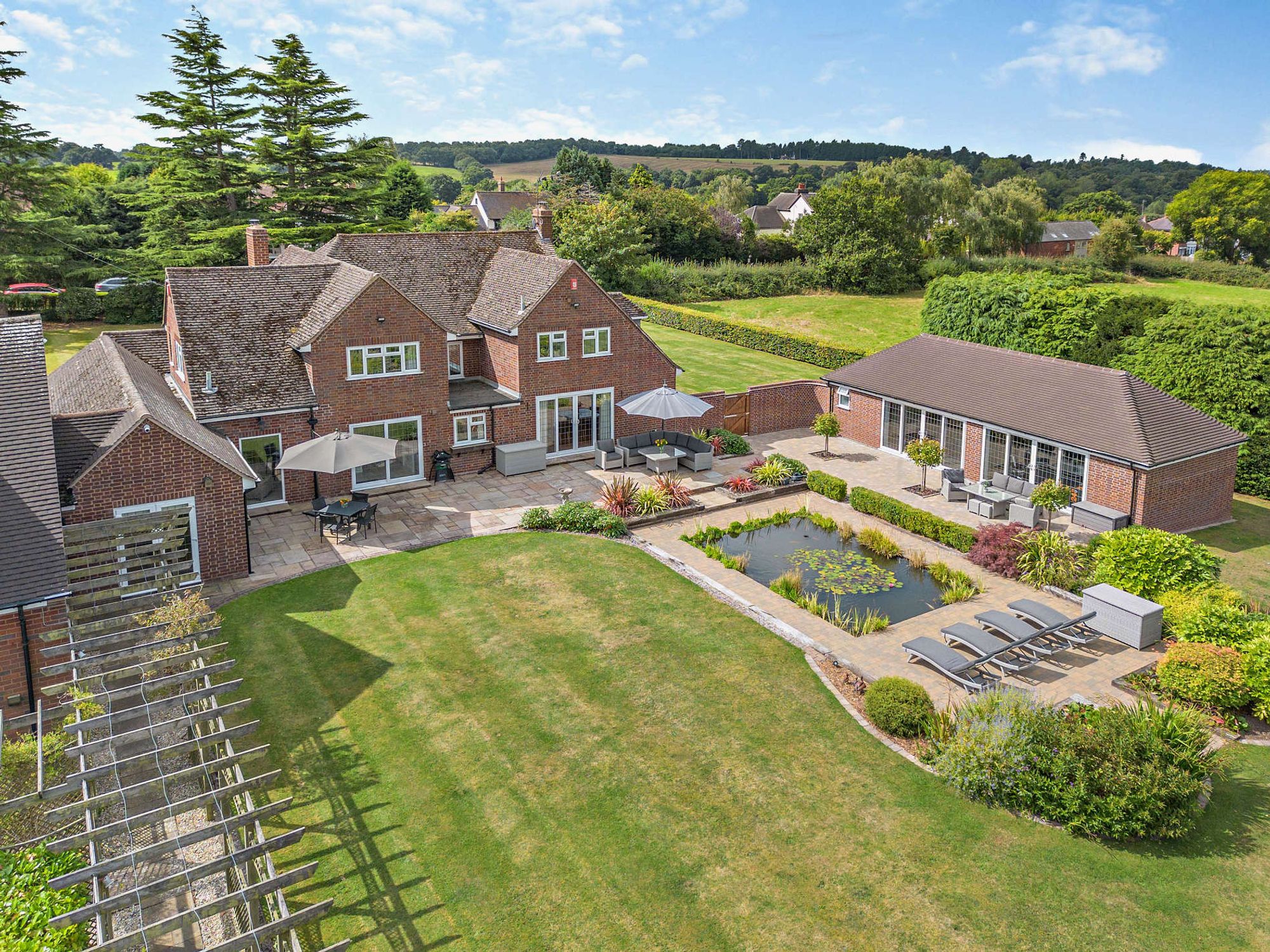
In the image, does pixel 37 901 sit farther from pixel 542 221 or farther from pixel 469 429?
pixel 542 221

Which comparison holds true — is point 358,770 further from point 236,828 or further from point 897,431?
point 897,431

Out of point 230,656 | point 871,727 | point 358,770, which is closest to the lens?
point 358,770

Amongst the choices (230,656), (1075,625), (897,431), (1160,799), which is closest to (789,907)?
(1160,799)

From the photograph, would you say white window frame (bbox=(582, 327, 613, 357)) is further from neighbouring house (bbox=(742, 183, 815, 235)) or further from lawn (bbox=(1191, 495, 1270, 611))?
neighbouring house (bbox=(742, 183, 815, 235))

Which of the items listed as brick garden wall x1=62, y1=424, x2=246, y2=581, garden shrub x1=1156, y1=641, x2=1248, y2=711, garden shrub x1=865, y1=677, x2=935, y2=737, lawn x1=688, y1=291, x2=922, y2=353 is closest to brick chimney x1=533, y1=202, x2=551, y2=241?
brick garden wall x1=62, y1=424, x2=246, y2=581

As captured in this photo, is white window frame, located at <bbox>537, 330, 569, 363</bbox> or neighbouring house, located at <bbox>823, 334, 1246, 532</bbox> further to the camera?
white window frame, located at <bbox>537, 330, 569, 363</bbox>

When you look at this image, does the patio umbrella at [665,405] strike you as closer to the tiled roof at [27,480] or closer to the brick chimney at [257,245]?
the brick chimney at [257,245]
